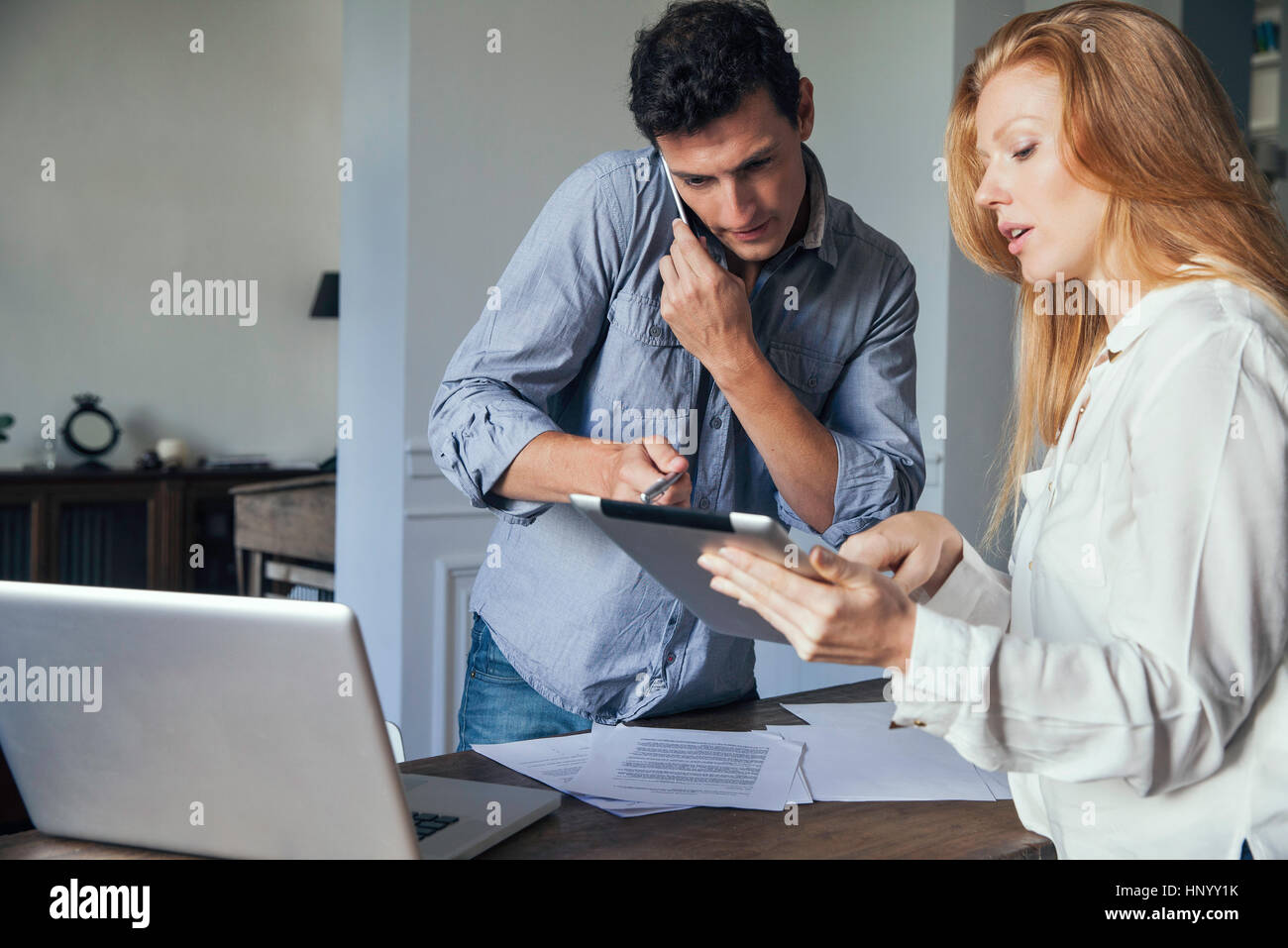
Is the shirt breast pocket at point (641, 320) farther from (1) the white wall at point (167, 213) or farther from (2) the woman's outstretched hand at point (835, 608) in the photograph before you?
(1) the white wall at point (167, 213)

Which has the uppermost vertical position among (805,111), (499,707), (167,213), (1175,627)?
(167,213)

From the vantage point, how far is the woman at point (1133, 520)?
82cm

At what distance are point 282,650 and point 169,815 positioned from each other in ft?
0.84

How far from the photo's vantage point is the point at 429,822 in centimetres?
102

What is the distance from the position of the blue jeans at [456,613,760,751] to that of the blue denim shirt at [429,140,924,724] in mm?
31

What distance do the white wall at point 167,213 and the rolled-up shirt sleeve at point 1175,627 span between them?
5.32 m

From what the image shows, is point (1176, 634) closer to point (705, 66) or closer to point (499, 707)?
point (705, 66)

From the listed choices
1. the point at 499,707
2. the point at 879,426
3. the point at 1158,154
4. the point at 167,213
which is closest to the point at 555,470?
the point at 499,707

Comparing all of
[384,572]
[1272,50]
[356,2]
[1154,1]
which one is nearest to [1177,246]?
[384,572]

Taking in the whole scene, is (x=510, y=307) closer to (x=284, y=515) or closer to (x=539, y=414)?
(x=539, y=414)

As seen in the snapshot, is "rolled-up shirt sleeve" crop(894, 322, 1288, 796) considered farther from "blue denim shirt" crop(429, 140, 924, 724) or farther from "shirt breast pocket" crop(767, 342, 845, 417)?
"shirt breast pocket" crop(767, 342, 845, 417)

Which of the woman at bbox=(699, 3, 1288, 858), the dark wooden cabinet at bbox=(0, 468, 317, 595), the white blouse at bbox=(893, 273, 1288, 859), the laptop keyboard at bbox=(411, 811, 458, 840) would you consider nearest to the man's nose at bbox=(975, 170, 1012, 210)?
the woman at bbox=(699, 3, 1288, 858)

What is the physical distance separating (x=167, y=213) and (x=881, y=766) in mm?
5241

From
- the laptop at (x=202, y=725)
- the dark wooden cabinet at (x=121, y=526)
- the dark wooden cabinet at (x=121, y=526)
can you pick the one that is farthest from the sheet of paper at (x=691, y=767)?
the dark wooden cabinet at (x=121, y=526)
